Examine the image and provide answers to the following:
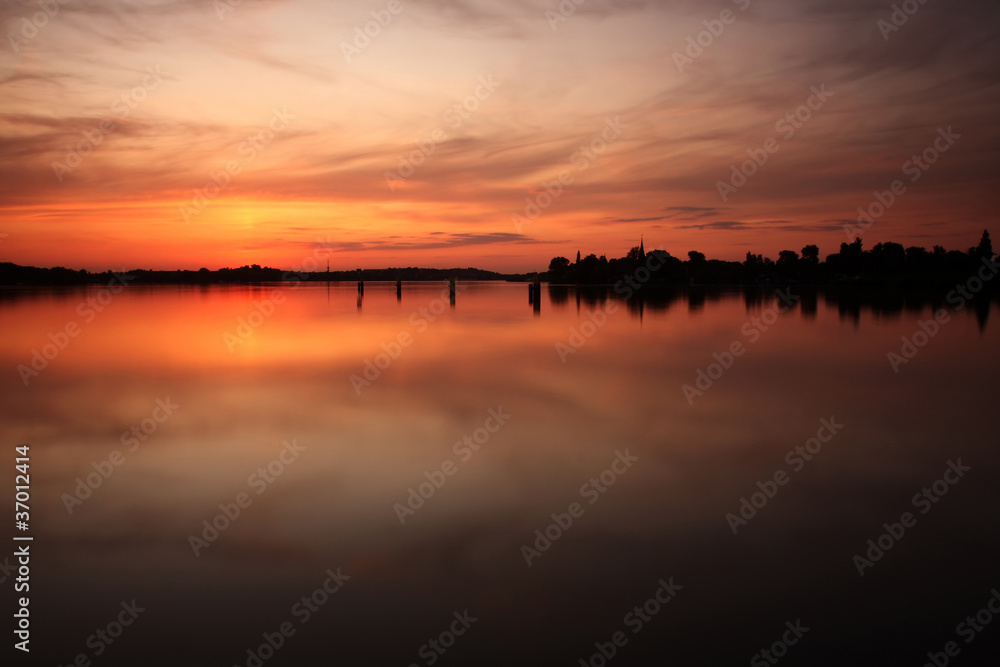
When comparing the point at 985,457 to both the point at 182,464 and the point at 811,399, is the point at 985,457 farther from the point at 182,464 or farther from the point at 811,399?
the point at 182,464

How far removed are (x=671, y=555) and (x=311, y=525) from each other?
3.49 metres

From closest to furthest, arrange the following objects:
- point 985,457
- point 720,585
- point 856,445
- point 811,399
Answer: point 720,585 < point 985,457 < point 856,445 < point 811,399

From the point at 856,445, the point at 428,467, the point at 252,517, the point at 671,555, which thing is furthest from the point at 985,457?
the point at 252,517

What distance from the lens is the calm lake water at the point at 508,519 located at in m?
4.24

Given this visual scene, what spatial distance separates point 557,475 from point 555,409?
4043mm

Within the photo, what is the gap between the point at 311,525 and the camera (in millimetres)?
6105

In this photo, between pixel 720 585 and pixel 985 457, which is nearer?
pixel 720 585

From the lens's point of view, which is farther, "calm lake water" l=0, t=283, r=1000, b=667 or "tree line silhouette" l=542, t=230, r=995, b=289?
"tree line silhouette" l=542, t=230, r=995, b=289

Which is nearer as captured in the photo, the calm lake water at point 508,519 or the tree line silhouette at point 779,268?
the calm lake water at point 508,519

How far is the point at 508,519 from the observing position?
6.20m

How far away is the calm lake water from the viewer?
167 inches

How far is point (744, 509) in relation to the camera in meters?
6.44

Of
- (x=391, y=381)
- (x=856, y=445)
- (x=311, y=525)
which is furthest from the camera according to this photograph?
(x=391, y=381)

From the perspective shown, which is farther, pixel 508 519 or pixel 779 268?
pixel 779 268
